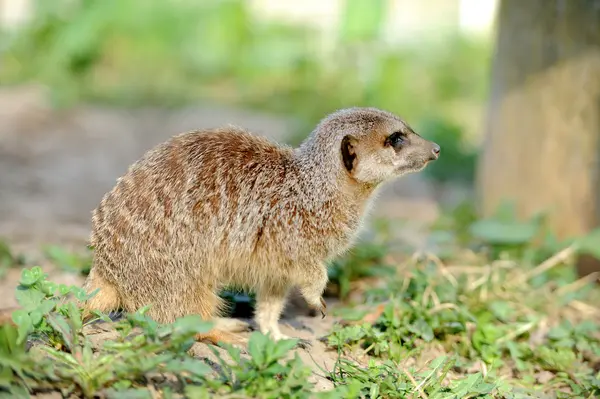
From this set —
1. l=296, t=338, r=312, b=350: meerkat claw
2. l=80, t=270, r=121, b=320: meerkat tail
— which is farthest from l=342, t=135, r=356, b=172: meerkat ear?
l=80, t=270, r=121, b=320: meerkat tail

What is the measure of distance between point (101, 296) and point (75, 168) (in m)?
4.35

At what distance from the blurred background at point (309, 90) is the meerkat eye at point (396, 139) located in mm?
1920

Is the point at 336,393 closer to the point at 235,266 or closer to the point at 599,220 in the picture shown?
the point at 235,266

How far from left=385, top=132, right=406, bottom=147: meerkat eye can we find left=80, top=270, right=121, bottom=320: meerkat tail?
1.45m

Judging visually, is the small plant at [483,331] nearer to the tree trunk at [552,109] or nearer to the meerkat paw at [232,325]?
the meerkat paw at [232,325]

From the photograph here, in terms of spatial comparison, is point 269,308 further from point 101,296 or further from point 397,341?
point 101,296

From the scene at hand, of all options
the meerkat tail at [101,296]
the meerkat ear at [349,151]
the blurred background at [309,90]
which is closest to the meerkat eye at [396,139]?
the meerkat ear at [349,151]

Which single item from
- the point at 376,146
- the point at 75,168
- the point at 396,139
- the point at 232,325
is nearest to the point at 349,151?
the point at 376,146

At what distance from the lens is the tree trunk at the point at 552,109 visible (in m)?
5.43

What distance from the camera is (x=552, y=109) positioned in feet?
18.2

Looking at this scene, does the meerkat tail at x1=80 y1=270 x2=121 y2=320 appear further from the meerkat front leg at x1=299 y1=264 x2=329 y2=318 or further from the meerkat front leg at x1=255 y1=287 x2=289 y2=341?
the meerkat front leg at x1=299 y1=264 x2=329 y2=318

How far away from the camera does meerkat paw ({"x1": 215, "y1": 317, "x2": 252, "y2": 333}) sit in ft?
12.3

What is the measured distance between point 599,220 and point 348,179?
104 inches

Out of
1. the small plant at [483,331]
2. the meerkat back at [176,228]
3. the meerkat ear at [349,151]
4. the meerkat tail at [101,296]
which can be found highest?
the meerkat ear at [349,151]
